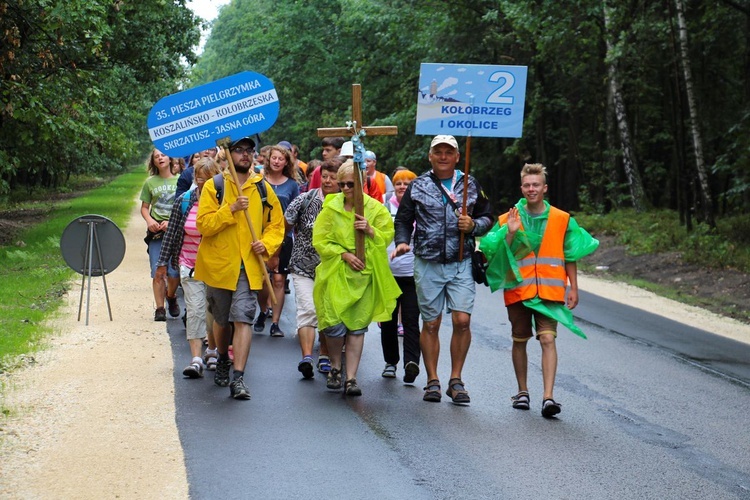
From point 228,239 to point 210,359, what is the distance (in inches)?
63.6

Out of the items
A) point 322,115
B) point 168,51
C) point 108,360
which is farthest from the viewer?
point 322,115

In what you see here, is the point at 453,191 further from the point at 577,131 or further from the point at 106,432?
the point at 577,131

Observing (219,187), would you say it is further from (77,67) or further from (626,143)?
(626,143)

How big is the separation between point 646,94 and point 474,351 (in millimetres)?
25142

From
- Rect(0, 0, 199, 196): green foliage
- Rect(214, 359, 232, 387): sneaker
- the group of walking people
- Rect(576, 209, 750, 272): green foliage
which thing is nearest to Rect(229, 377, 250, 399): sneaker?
the group of walking people

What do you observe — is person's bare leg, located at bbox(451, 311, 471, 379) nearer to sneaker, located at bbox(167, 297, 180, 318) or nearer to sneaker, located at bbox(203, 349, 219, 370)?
sneaker, located at bbox(203, 349, 219, 370)

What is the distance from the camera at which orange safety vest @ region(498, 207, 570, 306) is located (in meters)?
8.44

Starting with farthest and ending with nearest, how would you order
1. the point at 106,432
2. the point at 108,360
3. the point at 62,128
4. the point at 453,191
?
the point at 62,128 < the point at 108,360 < the point at 453,191 < the point at 106,432

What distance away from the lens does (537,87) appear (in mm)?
34562

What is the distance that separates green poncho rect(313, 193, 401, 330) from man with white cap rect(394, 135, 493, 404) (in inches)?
8.4

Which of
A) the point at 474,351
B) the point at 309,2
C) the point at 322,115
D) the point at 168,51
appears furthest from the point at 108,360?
the point at 309,2

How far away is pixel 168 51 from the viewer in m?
34.4

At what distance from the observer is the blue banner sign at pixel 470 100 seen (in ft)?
29.7

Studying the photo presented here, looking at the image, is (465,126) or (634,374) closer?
(465,126)
